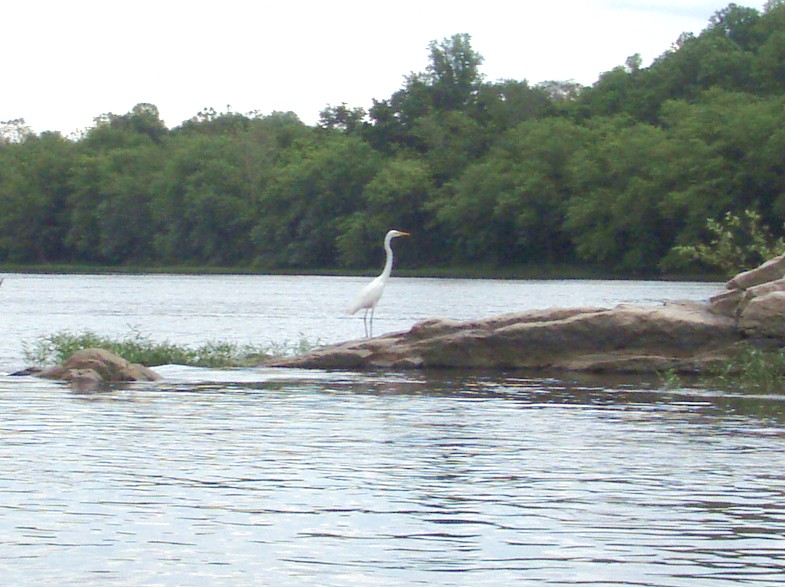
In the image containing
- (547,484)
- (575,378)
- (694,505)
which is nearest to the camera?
(694,505)

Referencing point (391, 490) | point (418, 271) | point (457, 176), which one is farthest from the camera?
point (457, 176)

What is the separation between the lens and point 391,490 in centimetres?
1104

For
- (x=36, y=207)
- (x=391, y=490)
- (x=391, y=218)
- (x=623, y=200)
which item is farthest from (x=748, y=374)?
(x=36, y=207)

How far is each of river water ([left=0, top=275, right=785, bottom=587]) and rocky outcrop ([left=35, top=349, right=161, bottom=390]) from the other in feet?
1.14

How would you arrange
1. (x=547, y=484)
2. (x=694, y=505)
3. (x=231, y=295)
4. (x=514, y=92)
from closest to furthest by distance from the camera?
(x=694, y=505) → (x=547, y=484) → (x=231, y=295) → (x=514, y=92)

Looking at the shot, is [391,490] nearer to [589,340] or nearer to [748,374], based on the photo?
[748,374]

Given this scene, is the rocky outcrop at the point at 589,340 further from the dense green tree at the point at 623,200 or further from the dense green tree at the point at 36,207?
the dense green tree at the point at 36,207

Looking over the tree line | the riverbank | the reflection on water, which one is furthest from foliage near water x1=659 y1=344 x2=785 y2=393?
the tree line

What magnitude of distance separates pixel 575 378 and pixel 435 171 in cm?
8332

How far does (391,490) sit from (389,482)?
376 mm

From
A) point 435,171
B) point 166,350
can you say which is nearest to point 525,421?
point 166,350

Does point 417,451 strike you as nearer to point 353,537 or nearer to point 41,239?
point 353,537

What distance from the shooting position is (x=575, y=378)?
20.8 meters

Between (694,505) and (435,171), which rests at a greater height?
(435,171)
